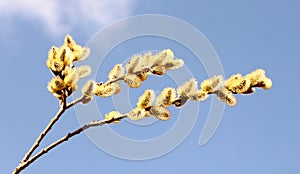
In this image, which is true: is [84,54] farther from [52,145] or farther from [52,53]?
[52,145]

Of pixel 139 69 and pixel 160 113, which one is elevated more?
pixel 139 69

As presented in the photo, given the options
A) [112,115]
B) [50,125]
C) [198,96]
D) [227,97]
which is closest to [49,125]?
[50,125]

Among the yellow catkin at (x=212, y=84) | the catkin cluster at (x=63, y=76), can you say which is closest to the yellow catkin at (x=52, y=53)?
the catkin cluster at (x=63, y=76)

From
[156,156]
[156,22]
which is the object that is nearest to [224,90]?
[156,156]

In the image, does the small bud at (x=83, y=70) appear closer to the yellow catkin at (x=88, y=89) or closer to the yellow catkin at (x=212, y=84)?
the yellow catkin at (x=88, y=89)

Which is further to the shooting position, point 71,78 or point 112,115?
point 112,115

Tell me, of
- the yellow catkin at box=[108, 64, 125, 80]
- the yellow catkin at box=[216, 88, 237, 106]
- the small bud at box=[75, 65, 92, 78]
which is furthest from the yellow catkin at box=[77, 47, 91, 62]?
the yellow catkin at box=[216, 88, 237, 106]

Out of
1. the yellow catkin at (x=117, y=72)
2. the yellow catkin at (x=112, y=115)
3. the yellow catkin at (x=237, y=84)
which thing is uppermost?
the yellow catkin at (x=117, y=72)

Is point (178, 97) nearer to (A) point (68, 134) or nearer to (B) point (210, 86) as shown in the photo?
(B) point (210, 86)
